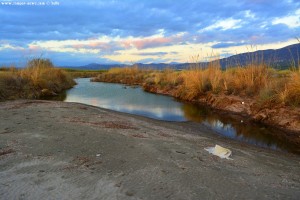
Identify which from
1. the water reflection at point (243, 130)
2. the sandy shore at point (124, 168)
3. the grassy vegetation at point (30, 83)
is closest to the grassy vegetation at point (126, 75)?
the grassy vegetation at point (30, 83)

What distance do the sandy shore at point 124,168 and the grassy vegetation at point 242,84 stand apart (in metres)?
5.09

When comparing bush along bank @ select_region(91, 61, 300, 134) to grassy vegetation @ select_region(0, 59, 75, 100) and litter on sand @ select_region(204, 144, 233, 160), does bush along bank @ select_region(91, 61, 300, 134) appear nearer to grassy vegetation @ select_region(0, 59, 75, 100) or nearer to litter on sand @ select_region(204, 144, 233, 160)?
litter on sand @ select_region(204, 144, 233, 160)

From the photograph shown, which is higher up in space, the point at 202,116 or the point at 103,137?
the point at 103,137

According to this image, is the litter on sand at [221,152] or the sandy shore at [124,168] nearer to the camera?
the sandy shore at [124,168]

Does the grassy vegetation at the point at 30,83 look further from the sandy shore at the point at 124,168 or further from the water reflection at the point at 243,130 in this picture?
the sandy shore at the point at 124,168

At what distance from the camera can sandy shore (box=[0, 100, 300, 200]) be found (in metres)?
4.35

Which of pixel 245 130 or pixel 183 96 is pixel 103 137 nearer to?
pixel 245 130

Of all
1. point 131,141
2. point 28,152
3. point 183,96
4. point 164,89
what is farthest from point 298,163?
point 164,89

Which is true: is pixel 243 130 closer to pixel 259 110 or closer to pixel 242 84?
pixel 259 110

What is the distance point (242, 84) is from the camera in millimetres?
16922

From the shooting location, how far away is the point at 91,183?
4.54 metres

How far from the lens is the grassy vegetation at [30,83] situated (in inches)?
677

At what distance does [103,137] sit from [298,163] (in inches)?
164

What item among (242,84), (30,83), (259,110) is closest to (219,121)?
(259,110)
